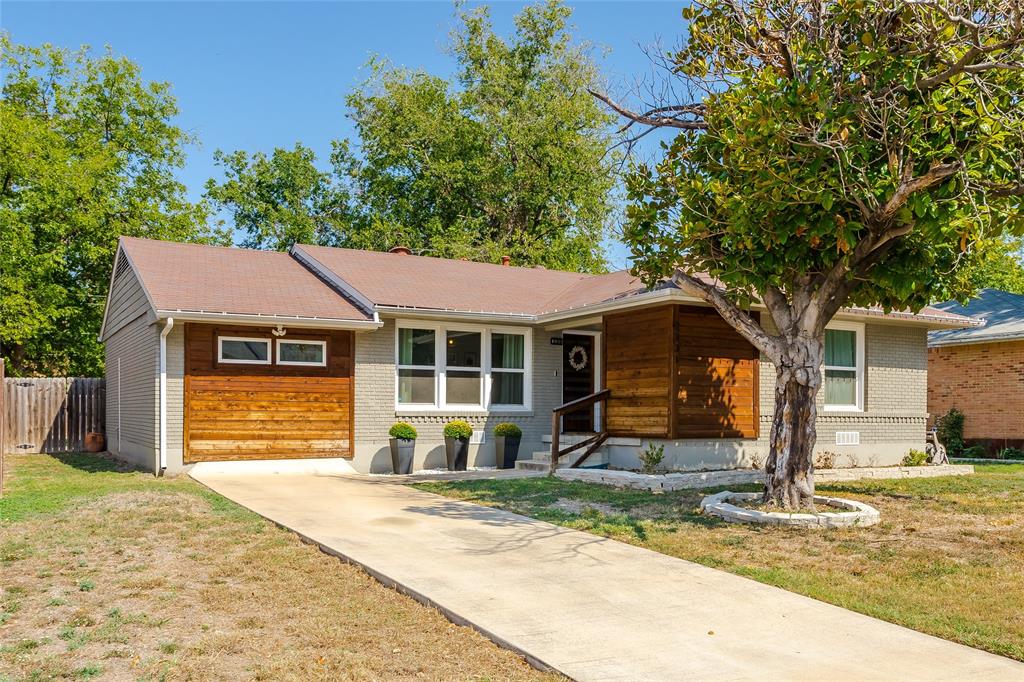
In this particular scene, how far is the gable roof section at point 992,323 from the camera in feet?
67.3

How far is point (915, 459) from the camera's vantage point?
16.9 m

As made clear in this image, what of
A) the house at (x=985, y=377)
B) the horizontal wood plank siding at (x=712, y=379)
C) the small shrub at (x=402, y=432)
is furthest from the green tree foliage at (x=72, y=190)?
the house at (x=985, y=377)

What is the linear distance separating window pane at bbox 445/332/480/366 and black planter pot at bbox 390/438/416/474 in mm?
1602

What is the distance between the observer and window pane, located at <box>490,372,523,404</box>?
17.3m

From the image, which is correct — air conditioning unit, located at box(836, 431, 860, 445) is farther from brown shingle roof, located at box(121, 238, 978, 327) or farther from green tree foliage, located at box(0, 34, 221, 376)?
green tree foliage, located at box(0, 34, 221, 376)

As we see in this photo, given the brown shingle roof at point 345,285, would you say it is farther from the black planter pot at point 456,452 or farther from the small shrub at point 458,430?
the black planter pot at point 456,452

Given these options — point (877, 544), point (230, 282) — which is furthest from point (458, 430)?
point (877, 544)

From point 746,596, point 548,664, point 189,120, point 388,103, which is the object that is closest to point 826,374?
point 746,596

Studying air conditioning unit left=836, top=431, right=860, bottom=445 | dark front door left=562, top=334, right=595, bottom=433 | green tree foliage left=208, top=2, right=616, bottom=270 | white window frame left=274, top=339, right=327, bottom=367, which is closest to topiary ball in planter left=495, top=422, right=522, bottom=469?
dark front door left=562, top=334, right=595, bottom=433

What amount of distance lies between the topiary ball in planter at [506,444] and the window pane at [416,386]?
59.1 inches

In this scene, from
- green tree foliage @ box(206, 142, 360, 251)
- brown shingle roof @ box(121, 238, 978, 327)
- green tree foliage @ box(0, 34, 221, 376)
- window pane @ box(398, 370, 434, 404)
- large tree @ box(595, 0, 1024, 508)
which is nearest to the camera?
large tree @ box(595, 0, 1024, 508)

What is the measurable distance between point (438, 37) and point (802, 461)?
3232 cm

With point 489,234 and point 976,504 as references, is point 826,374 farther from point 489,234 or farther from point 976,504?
point 489,234

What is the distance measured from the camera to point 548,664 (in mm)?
5016
